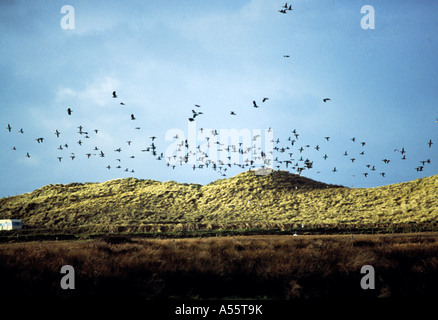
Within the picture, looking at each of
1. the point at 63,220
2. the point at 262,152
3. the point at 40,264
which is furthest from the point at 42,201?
the point at 40,264

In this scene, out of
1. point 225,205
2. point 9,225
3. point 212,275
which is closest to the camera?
point 212,275

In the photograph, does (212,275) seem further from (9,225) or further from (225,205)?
(225,205)

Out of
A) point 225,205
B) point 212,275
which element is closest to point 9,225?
point 225,205

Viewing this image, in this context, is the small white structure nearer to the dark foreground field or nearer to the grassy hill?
the grassy hill

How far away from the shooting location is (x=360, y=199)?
301 feet

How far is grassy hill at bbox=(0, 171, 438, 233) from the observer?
74.0 metres

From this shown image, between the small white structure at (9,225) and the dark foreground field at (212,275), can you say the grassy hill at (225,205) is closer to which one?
the small white structure at (9,225)

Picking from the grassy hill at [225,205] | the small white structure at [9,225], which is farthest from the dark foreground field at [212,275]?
the small white structure at [9,225]

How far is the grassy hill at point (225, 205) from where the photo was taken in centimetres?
7400

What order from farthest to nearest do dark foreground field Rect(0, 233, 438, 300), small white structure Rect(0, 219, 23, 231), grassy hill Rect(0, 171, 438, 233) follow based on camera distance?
grassy hill Rect(0, 171, 438, 233) < small white structure Rect(0, 219, 23, 231) < dark foreground field Rect(0, 233, 438, 300)

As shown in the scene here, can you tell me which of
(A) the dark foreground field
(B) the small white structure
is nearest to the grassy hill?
(B) the small white structure

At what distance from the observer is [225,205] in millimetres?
94438

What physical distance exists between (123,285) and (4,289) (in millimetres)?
3629
